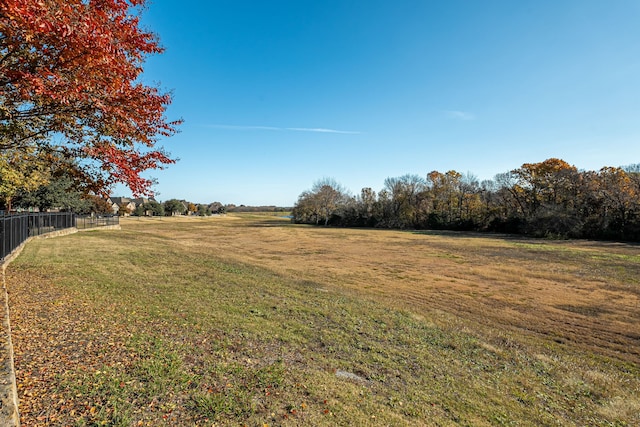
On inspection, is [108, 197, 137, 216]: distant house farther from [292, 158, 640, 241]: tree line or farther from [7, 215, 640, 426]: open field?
[7, 215, 640, 426]: open field

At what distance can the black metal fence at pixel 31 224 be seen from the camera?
34.3 feet

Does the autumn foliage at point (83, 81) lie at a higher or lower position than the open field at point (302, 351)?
higher

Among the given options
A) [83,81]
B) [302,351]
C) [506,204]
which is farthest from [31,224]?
[506,204]

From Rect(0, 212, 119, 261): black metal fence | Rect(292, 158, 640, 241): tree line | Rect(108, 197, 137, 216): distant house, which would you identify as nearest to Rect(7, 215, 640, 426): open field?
Rect(0, 212, 119, 261): black metal fence

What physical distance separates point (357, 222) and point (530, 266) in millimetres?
51754

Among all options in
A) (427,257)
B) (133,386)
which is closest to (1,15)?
(133,386)

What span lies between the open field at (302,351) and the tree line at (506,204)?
115ft

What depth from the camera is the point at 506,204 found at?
52656 mm

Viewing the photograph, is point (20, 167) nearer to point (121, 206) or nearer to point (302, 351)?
point (302, 351)

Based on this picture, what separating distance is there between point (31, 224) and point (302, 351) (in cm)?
2138

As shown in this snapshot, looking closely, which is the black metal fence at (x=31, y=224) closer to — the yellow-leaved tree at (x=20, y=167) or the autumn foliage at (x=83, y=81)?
the yellow-leaved tree at (x=20, y=167)

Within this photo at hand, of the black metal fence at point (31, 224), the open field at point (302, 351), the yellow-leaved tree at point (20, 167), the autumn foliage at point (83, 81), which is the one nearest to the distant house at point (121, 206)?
the black metal fence at point (31, 224)

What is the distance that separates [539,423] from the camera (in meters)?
4.16

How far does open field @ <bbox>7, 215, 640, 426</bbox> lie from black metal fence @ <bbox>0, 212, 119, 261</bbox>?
3.46ft
